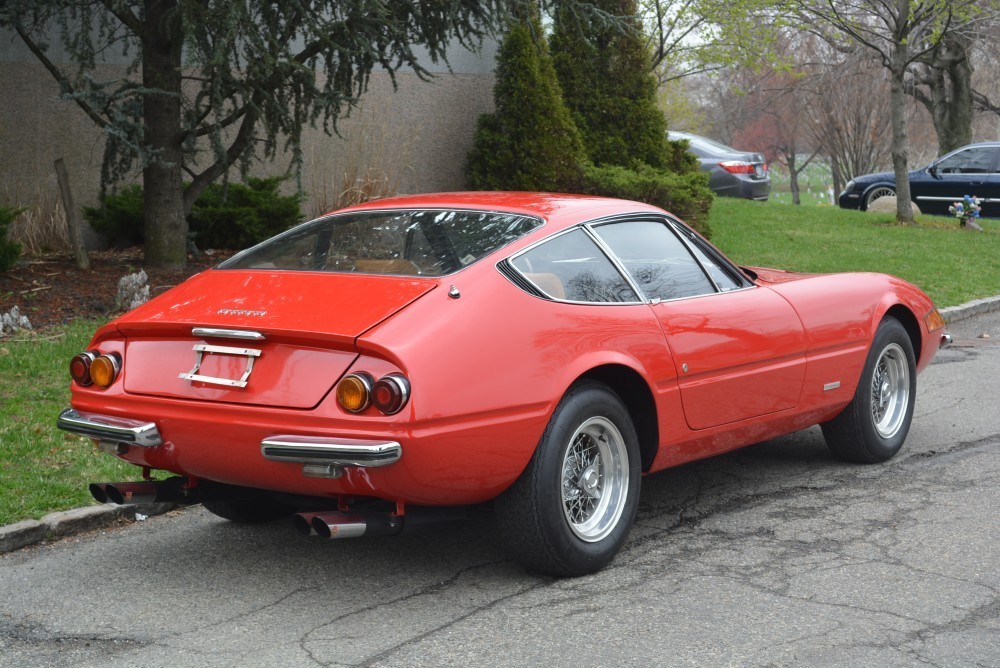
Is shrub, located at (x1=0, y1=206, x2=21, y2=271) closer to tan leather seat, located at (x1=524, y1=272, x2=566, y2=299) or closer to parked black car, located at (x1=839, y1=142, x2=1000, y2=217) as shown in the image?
tan leather seat, located at (x1=524, y1=272, x2=566, y2=299)

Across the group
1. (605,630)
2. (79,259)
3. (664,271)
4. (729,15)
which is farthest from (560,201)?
(729,15)

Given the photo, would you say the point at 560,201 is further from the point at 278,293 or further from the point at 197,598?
the point at 197,598

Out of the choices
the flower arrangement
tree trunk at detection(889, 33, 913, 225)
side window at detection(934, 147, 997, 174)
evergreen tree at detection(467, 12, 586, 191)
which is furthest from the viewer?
side window at detection(934, 147, 997, 174)

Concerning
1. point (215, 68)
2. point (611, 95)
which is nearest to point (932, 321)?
point (215, 68)

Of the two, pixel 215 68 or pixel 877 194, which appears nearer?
pixel 215 68

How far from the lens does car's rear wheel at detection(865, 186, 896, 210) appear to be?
74.1 ft

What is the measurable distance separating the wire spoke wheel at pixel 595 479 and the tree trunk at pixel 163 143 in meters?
6.53

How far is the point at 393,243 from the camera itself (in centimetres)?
479

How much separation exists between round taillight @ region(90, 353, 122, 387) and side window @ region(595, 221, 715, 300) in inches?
80.3

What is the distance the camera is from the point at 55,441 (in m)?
6.12

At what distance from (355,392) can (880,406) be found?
353cm

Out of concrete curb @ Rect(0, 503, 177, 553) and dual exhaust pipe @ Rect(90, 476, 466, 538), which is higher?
dual exhaust pipe @ Rect(90, 476, 466, 538)

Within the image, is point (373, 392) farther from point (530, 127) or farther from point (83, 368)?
point (530, 127)

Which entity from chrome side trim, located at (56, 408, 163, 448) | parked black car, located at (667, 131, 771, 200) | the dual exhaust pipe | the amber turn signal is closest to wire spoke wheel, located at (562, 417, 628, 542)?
the dual exhaust pipe
